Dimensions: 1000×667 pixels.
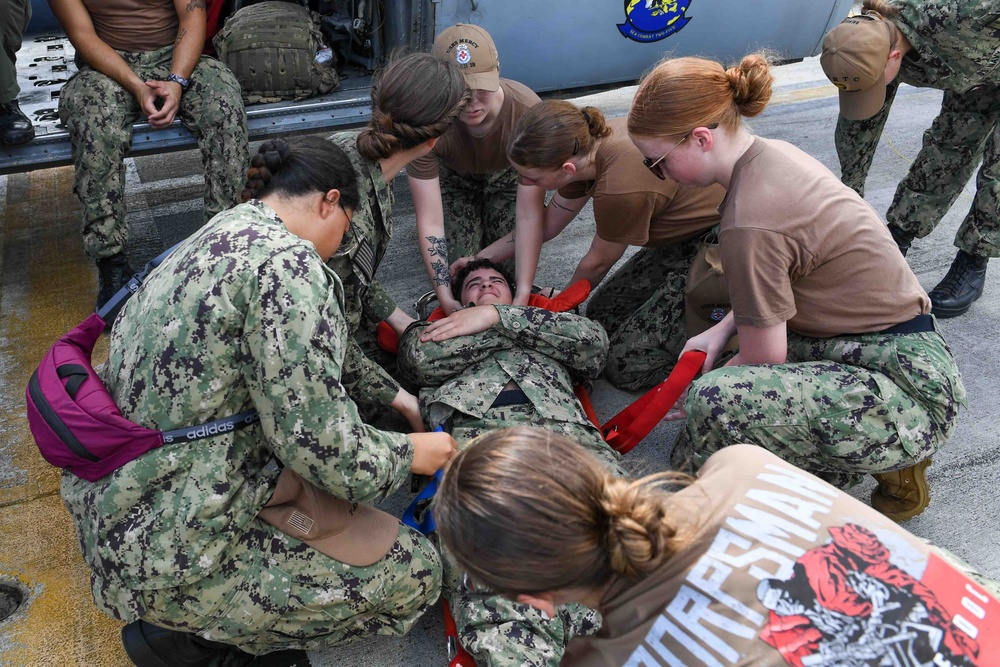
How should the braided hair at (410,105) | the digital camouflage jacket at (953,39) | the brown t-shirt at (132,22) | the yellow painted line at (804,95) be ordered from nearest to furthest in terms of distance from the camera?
the braided hair at (410,105), the digital camouflage jacket at (953,39), the brown t-shirt at (132,22), the yellow painted line at (804,95)

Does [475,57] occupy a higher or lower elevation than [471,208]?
higher

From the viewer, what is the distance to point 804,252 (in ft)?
7.95

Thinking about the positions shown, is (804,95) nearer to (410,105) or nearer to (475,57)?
(475,57)

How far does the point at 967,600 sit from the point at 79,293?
4.25 m

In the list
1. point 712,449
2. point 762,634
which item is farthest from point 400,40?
point 762,634

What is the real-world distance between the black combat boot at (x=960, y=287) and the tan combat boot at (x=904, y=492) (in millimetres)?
1606

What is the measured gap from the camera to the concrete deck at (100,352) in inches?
98.7

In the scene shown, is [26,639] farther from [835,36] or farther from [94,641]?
[835,36]

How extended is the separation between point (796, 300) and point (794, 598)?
158 cm

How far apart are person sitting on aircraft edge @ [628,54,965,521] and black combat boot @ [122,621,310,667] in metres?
1.61

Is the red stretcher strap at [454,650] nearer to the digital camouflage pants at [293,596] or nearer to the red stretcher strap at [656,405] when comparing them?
the digital camouflage pants at [293,596]

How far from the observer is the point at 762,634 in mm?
1182

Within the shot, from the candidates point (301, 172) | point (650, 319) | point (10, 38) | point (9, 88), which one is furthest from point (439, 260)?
point (10, 38)

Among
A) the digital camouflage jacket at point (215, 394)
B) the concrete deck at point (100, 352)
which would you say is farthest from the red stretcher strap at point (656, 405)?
the digital camouflage jacket at point (215, 394)
